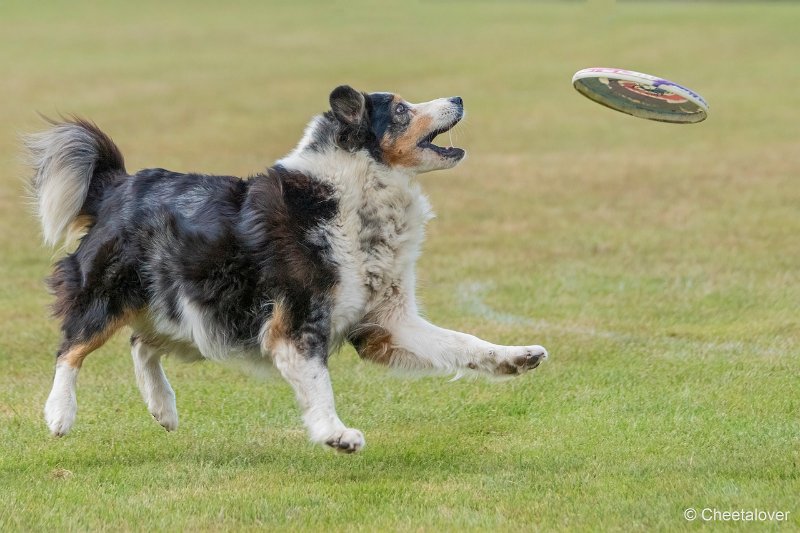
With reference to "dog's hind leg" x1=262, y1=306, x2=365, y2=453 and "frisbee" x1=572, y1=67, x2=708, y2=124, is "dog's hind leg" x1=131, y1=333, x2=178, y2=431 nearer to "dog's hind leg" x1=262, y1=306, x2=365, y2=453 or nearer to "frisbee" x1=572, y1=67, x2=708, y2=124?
"dog's hind leg" x1=262, y1=306, x2=365, y2=453

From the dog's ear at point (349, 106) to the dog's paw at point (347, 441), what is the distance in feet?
5.71

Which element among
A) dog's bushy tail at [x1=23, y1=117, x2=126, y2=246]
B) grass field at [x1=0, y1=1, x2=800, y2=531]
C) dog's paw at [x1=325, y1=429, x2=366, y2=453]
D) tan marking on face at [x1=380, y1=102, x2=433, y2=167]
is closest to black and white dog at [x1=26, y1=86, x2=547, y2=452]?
tan marking on face at [x1=380, y1=102, x2=433, y2=167]

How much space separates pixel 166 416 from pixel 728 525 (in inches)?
137

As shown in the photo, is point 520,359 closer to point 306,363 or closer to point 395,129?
point 306,363

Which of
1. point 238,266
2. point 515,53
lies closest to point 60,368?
point 238,266

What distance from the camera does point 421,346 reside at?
6.98 metres

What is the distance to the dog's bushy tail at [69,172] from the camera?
7543mm

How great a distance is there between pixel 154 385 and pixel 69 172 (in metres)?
1.37

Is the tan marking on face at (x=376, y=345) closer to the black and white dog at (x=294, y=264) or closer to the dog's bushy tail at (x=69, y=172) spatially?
the black and white dog at (x=294, y=264)

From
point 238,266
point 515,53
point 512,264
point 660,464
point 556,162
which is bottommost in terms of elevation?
point 515,53

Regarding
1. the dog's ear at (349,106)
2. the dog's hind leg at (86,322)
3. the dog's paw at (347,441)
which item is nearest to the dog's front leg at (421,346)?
the dog's paw at (347,441)

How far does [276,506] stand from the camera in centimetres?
583

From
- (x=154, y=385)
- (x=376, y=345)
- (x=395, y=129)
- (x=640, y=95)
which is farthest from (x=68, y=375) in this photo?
(x=640, y=95)

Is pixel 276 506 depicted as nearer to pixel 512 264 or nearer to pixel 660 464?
pixel 660 464
